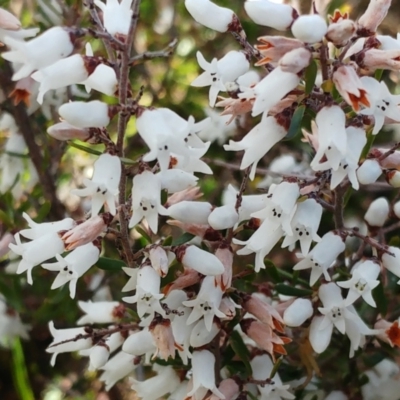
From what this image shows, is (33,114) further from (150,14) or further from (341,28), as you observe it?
(341,28)

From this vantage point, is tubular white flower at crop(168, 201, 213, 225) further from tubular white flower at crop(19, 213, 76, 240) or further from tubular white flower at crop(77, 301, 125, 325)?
tubular white flower at crop(77, 301, 125, 325)

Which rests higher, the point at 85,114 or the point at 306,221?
the point at 85,114

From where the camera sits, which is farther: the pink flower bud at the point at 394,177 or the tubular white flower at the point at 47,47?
A: the pink flower bud at the point at 394,177

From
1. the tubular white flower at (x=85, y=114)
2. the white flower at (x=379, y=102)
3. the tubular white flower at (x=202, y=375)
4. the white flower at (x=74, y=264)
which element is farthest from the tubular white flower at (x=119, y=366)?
the white flower at (x=379, y=102)

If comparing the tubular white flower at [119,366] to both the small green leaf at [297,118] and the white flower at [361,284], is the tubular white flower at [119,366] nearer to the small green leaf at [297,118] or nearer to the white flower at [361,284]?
the white flower at [361,284]

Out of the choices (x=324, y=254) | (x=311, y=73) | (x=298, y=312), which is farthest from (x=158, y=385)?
(x=311, y=73)

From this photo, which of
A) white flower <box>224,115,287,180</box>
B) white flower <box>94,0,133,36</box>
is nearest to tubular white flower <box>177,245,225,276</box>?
white flower <box>224,115,287,180</box>

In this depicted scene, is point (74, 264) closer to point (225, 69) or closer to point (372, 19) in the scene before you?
point (225, 69)

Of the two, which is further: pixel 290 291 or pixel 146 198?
pixel 290 291
